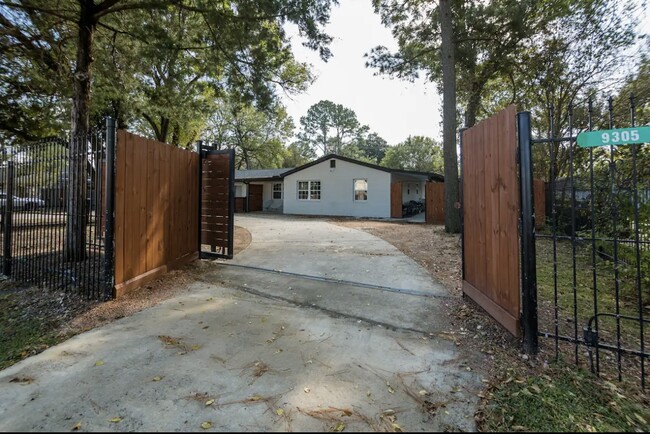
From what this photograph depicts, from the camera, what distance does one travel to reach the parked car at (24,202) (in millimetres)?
5066

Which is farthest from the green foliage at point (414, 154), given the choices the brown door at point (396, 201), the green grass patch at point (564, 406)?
the green grass patch at point (564, 406)

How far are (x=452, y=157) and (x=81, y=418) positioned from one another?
35.5 feet

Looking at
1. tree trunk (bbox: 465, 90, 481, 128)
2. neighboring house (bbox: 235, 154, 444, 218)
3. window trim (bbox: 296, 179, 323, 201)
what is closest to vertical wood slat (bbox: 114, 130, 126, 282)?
tree trunk (bbox: 465, 90, 481, 128)

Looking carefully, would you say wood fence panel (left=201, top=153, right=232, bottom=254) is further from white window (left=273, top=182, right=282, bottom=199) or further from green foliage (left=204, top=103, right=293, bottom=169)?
green foliage (left=204, top=103, right=293, bottom=169)

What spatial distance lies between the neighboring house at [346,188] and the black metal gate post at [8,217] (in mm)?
14651

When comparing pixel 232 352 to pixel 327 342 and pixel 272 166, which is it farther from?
pixel 272 166

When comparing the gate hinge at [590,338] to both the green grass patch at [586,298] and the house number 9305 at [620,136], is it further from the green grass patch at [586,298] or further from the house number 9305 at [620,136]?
the house number 9305 at [620,136]

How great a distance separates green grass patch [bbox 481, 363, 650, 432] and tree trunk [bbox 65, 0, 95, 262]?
540 centimetres

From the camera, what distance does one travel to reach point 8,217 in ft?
18.6

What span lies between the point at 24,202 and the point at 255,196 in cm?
1885

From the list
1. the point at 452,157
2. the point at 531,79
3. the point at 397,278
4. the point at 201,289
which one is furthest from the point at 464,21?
the point at 201,289

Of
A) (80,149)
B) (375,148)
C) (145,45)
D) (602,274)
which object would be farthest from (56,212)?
(375,148)

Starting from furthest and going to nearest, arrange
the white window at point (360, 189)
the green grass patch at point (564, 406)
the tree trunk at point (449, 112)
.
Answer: the white window at point (360, 189)
the tree trunk at point (449, 112)
the green grass patch at point (564, 406)

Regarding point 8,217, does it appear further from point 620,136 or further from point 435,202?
point 435,202
